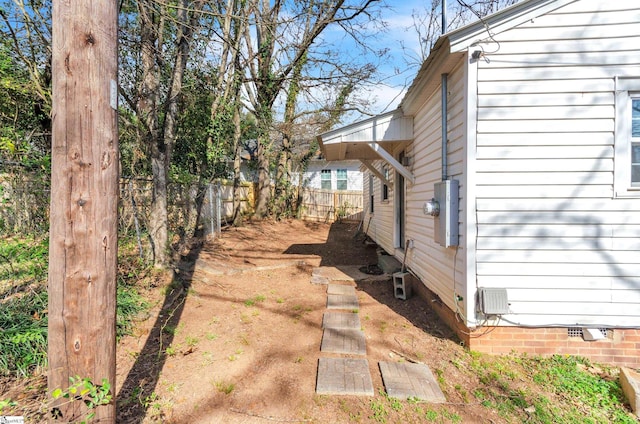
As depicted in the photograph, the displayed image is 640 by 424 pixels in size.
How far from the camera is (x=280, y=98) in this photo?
1270 cm

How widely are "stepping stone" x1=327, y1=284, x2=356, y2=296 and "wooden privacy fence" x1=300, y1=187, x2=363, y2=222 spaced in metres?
10.9

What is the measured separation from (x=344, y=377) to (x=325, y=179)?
60.7 feet

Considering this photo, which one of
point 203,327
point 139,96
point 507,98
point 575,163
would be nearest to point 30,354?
point 203,327

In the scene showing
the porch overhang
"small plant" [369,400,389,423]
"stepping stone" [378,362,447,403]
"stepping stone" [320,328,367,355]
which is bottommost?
"small plant" [369,400,389,423]

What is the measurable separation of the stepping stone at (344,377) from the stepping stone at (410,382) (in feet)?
0.65

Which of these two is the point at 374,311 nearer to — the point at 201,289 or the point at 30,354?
the point at 201,289

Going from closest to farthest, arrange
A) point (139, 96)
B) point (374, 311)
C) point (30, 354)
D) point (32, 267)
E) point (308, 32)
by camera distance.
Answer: point (30, 354) → point (32, 267) → point (374, 311) → point (139, 96) → point (308, 32)

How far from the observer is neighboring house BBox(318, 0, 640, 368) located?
3459 mm

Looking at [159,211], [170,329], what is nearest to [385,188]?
[159,211]

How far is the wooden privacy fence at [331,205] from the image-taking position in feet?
56.8

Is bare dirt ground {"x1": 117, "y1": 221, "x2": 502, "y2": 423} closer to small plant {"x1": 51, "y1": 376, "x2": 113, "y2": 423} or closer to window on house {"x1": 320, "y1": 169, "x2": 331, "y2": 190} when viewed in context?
small plant {"x1": 51, "y1": 376, "x2": 113, "y2": 423}

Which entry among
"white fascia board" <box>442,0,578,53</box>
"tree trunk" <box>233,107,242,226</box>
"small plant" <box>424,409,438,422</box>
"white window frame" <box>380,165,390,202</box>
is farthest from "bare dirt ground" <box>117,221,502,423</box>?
"tree trunk" <box>233,107,242,226</box>

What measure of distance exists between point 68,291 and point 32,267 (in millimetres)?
2969

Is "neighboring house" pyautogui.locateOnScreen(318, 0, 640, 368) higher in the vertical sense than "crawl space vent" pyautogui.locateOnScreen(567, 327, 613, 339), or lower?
higher
